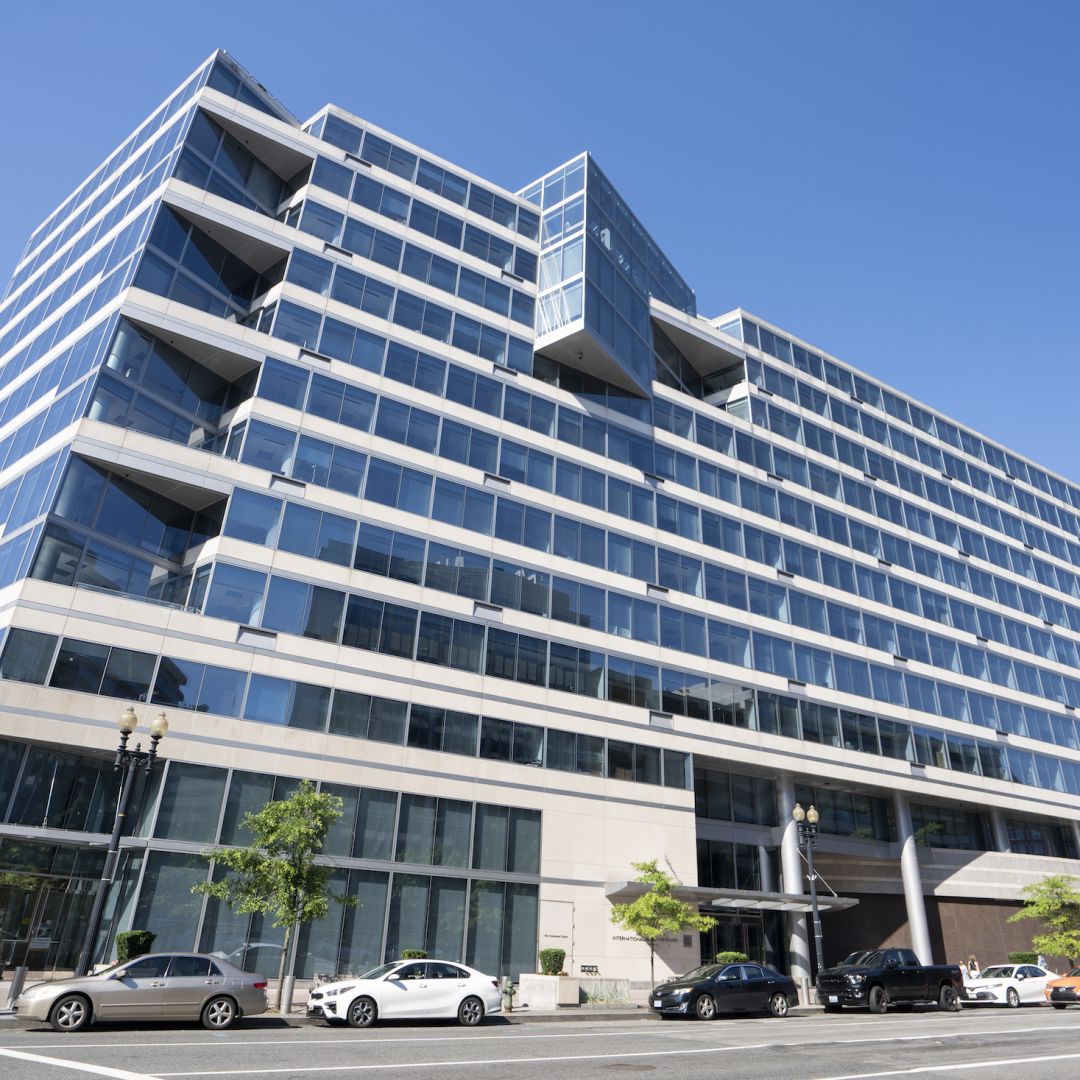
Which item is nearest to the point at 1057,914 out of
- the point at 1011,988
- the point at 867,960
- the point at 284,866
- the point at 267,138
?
the point at 1011,988

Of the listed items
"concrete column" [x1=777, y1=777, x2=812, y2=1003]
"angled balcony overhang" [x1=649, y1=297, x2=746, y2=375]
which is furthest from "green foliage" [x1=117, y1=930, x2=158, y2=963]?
"angled balcony overhang" [x1=649, y1=297, x2=746, y2=375]

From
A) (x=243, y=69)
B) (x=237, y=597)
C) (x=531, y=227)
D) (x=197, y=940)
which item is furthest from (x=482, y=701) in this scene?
(x=243, y=69)

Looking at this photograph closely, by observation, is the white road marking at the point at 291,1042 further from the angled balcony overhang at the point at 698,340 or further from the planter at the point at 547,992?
the angled balcony overhang at the point at 698,340

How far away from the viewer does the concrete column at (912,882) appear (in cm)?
4181

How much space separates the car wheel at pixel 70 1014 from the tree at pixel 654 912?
1780 cm

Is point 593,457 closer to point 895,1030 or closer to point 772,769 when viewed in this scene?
point 772,769

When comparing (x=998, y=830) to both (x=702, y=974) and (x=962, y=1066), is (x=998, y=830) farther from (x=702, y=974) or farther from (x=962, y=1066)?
(x=962, y=1066)

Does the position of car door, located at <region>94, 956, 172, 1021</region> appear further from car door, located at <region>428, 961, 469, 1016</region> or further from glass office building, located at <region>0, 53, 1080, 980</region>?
glass office building, located at <region>0, 53, 1080, 980</region>

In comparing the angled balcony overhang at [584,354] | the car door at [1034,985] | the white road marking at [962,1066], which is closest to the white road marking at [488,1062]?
the white road marking at [962,1066]

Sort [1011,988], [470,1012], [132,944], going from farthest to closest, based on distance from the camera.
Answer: [1011,988] → [132,944] → [470,1012]

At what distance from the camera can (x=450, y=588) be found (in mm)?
31828

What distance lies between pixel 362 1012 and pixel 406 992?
3.21 feet

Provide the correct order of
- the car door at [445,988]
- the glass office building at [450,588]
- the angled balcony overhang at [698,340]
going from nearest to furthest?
the car door at [445,988] < the glass office building at [450,588] < the angled balcony overhang at [698,340]

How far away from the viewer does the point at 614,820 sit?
106ft
